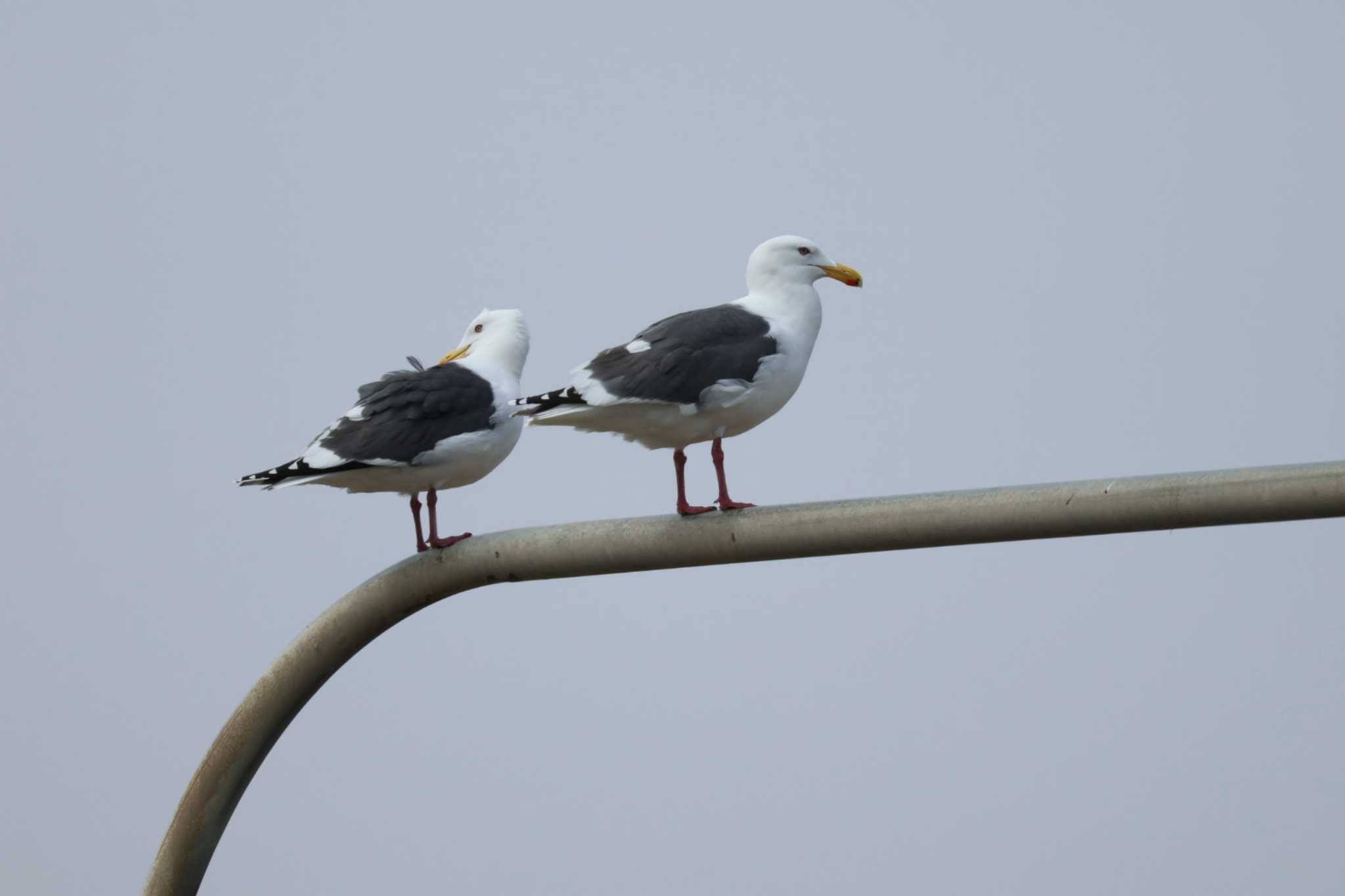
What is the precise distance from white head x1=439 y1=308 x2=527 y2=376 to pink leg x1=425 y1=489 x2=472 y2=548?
1.88 feet

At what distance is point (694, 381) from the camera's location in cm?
479

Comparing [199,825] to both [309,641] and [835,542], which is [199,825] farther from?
[835,542]

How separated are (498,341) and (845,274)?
1188 mm

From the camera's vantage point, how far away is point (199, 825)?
523 centimetres

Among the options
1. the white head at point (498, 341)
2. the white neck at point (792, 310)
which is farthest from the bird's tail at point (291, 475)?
the white neck at point (792, 310)

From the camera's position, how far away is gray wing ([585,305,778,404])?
476 cm

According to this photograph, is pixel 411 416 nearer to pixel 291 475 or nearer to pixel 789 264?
pixel 291 475

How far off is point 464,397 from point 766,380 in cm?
95

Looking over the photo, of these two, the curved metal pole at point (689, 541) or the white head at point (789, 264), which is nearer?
the curved metal pole at point (689, 541)

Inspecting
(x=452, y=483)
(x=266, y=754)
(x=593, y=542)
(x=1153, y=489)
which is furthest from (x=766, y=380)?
(x=266, y=754)

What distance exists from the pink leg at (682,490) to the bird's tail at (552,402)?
15.2 inches

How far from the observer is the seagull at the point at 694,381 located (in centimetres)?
476

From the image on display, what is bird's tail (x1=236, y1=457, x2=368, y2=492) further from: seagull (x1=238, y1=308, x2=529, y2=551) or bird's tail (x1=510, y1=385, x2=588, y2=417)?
bird's tail (x1=510, y1=385, x2=588, y2=417)

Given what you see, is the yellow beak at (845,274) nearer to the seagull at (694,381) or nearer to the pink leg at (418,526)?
the seagull at (694,381)
